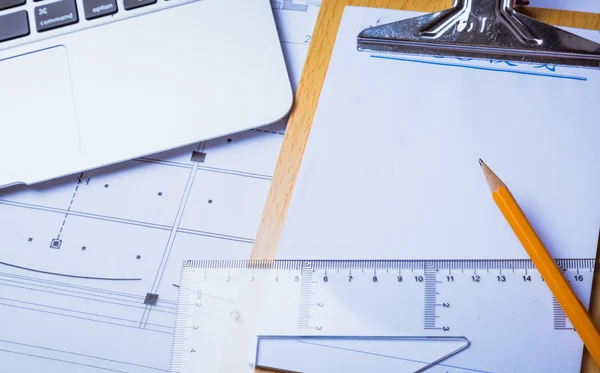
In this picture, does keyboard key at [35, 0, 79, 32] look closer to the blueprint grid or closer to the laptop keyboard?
the laptop keyboard

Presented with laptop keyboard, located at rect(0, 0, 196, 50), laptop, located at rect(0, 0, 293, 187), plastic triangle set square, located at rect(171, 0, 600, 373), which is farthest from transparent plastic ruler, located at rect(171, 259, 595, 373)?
laptop keyboard, located at rect(0, 0, 196, 50)

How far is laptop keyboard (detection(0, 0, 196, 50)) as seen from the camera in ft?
1.89

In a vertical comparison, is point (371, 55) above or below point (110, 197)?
above

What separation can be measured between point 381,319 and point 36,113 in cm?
37

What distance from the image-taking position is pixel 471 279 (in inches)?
18.4

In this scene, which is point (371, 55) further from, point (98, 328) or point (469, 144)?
point (98, 328)

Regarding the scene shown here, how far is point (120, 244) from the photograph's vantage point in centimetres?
54

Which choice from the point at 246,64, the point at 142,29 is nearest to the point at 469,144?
the point at 246,64

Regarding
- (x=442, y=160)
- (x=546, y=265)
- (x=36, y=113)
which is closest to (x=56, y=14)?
(x=36, y=113)

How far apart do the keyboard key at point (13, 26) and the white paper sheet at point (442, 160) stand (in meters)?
0.30

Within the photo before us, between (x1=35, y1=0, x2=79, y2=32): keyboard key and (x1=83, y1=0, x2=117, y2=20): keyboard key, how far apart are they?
1 cm

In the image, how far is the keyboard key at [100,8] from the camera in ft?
1.91

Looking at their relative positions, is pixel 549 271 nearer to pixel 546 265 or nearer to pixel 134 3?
pixel 546 265

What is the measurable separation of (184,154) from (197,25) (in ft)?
0.42
